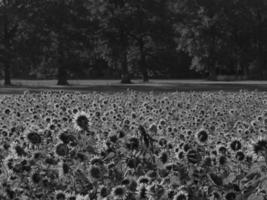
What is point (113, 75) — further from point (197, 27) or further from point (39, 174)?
point (39, 174)

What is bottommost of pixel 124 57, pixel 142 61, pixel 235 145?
pixel 235 145

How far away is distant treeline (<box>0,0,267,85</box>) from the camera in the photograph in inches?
1973

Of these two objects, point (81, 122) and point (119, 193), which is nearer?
point (119, 193)

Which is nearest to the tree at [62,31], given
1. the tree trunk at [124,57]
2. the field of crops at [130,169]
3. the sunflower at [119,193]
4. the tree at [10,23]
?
the tree at [10,23]

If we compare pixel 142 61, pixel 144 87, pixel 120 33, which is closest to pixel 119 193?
pixel 144 87

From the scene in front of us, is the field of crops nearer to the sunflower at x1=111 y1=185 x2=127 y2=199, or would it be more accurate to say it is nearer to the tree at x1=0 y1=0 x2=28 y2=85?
the sunflower at x1=111 y1=185 x2=127 y2=199

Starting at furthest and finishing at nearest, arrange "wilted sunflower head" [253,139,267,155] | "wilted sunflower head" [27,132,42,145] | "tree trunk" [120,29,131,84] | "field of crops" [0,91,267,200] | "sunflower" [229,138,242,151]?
1. "tree trunk" [120,29,131,84]
2. "wilted sunflower head" [27,132,42,145]
3. "sunflower" [229,138,242,151]
4. "wilted sunflower head" [253,139,267,155]
5. "field of crops" [0,91,267,200]

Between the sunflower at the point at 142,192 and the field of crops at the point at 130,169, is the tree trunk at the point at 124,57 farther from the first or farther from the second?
the sunflower at the point at 142,192

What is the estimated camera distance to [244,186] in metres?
3.79

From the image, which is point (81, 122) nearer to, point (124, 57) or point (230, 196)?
point (230, 196)

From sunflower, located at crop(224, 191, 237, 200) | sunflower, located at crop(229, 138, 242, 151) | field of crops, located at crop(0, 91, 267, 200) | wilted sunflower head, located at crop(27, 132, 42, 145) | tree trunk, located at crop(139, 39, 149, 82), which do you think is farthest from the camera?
tree trunk, located at crop(139, 39, 149, 82)

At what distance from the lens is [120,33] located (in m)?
57.2

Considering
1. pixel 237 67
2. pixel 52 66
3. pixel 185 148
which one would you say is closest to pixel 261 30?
pixel 237 67

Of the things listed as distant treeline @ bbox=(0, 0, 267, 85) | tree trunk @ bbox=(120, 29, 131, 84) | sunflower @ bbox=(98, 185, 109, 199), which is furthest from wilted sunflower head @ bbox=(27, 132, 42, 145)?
tree trunk @ bbox=(120, 29, 131, 84)
